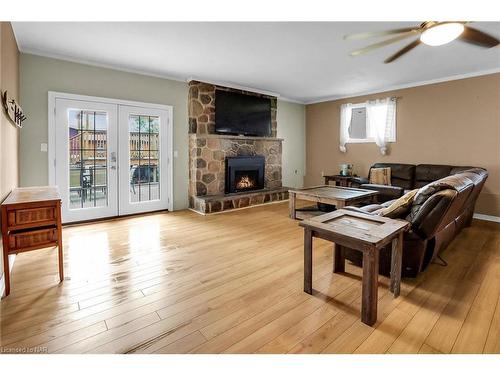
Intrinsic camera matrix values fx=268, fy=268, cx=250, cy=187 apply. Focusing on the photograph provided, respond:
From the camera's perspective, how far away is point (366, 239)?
1755 millimetres

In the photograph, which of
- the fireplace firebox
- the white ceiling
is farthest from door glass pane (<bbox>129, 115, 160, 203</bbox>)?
the fireplace firebox

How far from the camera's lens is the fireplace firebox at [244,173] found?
5.52 metres

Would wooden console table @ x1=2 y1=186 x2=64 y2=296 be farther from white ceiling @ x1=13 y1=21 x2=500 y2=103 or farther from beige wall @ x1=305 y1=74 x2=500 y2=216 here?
beige wall @ x1=305 y1=74 x2=500 y2=216

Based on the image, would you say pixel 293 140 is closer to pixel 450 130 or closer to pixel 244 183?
pixel 244 183

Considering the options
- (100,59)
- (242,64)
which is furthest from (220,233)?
(100,59)

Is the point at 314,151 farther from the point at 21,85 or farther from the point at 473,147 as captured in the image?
the point at 21,85

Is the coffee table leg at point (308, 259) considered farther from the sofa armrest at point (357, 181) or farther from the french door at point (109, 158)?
the sofa armrest at point (357, 181)

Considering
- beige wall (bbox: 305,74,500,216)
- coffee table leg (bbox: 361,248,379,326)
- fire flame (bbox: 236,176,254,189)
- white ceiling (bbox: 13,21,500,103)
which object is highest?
white ceiling (bbox: 13,21,500,103)

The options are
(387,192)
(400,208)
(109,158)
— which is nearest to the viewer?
(400,208)

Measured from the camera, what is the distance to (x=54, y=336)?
1.61 m

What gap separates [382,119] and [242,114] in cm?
297

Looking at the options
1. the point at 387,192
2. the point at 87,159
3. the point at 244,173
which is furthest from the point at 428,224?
the point at 87,159

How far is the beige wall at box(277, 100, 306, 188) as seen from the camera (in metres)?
6.80

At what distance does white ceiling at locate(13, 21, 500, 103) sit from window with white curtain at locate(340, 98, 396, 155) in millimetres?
542
